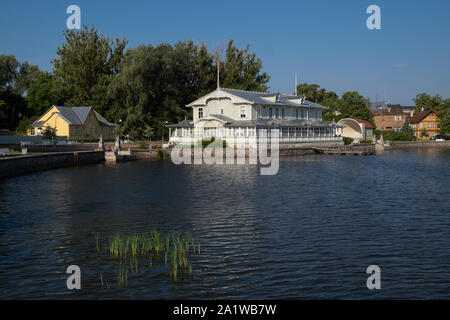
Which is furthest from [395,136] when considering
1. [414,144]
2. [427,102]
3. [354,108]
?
[427,102]

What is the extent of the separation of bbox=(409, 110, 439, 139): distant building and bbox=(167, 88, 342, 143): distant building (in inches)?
2418

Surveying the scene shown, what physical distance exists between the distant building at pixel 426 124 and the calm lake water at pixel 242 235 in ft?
345

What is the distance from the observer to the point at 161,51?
90250 millimetres

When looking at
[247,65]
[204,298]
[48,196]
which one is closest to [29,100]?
[247,65]

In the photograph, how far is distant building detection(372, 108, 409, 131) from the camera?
138500mm

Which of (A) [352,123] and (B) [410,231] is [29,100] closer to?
(A) [352,123]

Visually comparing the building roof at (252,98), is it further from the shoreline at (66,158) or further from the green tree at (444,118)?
the green tree at (444,118)

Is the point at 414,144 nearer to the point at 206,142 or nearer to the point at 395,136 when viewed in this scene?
the point at 395,136

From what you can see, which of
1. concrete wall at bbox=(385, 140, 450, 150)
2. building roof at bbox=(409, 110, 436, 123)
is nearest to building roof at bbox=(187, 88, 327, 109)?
concrete wall at bbox=(385, 140, 450, 150)

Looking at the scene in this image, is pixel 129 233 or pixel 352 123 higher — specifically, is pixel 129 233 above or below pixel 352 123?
below

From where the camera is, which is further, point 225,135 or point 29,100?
point 29,100

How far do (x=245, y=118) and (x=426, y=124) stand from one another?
8259cm

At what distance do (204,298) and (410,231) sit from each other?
11.3 meters
